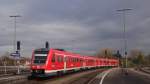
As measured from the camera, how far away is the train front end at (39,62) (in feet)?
112

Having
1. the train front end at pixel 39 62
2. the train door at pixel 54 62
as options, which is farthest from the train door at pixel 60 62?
the train front end at pixel 39 62

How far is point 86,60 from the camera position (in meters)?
70.0

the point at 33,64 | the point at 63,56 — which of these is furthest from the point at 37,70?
the point at 63,56

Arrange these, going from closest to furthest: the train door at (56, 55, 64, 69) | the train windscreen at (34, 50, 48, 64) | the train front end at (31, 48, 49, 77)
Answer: the train front end at (31, 48, 49, 77) → the train windscreen at (34, 50, 48, 64) → the train door at (56, 55, 64, 69)

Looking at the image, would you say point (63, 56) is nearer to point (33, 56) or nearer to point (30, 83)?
point (33, 56)

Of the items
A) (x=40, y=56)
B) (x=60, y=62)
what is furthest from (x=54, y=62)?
(x=60, y=62)

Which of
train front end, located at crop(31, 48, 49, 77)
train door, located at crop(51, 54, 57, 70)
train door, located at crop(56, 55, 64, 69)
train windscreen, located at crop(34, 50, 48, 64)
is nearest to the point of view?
train front end, located at crop(31, 48, 49, 77)

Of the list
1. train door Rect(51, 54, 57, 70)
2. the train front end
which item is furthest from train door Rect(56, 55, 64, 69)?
the train front end

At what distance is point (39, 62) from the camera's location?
3484 centimetres

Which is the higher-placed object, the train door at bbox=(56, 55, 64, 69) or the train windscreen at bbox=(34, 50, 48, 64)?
the train windscreen at bbox=(34, 50, 48, 64)

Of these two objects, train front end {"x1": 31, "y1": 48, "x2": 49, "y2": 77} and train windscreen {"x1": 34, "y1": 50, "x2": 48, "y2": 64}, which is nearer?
train front end {"x1": 31, "y1": 48, "x2": 49, "y2": 77}

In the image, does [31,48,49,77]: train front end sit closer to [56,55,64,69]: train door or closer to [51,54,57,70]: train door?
[51,54,57,70]: train door

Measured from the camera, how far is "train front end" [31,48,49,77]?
34.0 metres

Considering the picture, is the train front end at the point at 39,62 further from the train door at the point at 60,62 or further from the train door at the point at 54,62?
the train door at the point at 60,62
